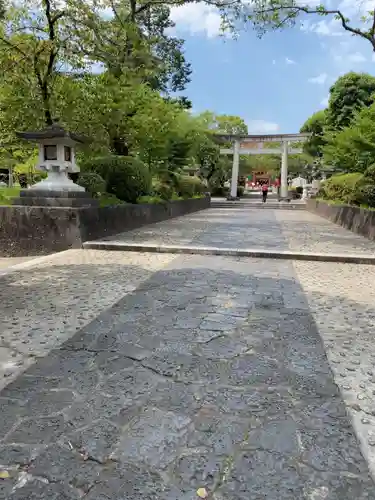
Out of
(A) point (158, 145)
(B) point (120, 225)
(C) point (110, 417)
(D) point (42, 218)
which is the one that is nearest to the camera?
(C) point (110, 417)

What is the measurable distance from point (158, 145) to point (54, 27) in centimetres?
562

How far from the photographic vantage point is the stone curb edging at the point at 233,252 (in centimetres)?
752

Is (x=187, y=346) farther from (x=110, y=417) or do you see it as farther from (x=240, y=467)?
(x=240, y=467)

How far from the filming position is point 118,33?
12.3 meters

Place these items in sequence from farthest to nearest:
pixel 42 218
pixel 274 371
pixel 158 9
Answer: pixel 158 9 → pixel 42 218 → pixel 274 371

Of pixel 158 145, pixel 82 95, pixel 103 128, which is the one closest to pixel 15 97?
pixel 82 95

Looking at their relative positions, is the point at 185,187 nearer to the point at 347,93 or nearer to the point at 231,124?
the point at 347,93

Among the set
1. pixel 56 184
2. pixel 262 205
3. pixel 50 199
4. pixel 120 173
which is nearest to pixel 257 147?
pixel 262 205

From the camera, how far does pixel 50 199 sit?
8562 mm

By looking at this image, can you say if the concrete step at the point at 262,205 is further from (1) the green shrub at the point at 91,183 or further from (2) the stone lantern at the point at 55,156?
(2) the stone lantern at the point at 55,156

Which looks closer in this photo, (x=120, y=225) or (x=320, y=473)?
(x=320, y=473)

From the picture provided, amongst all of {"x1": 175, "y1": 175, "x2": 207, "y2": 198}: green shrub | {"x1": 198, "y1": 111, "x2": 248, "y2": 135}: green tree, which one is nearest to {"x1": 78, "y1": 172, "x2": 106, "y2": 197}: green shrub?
{"x1": 175, "y1": 175, "x2": 207, "y2": 198}: green shrub

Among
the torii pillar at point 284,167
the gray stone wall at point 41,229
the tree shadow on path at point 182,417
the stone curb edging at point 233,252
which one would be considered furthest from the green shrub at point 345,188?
the torii pillar at point 284,167

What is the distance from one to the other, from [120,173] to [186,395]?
33.1 feet
